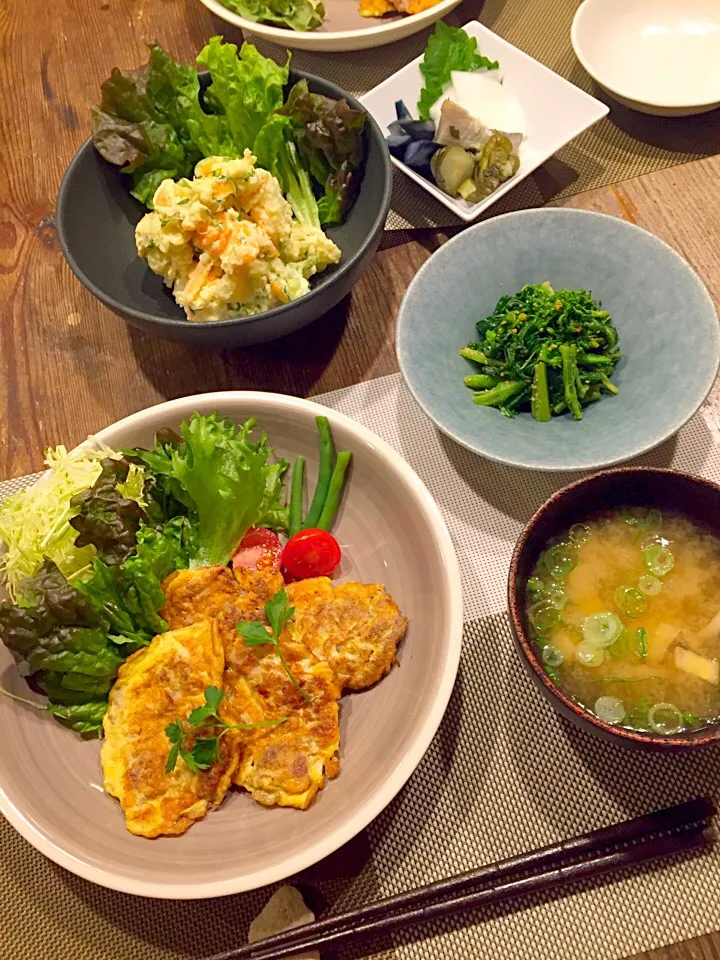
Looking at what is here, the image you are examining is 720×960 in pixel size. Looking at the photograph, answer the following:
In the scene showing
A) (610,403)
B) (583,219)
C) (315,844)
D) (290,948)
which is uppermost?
(583,219)

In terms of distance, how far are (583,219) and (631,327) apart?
298mm

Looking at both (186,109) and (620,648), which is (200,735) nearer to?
(620,648)

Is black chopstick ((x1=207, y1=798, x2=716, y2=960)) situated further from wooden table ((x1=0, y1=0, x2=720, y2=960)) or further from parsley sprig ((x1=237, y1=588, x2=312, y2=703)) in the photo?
wooden table ((x1=0, y1=0, x2=720, y2=960))

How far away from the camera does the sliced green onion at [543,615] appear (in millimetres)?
1479

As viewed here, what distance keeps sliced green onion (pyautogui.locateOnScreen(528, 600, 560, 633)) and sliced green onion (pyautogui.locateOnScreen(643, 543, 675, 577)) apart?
0.71 feet

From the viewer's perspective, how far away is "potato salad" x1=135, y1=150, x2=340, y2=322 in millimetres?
1810

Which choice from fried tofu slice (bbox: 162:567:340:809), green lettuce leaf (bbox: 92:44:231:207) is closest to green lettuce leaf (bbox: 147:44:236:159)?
green lettuce leaf (bbox: 92:44:231:207)

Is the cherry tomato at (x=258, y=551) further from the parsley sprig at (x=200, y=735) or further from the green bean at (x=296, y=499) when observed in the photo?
the parsley sprig at (x=200, y=735)

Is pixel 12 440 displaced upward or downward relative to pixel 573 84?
downward

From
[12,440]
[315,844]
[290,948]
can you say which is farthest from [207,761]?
[12,440]

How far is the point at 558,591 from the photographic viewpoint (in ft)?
4.95

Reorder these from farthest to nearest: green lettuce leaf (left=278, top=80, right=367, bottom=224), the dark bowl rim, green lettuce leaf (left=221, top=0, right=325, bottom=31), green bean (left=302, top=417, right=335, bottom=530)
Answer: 1. green lettuce leaf (left=221, top=0, right=325, bottom=31)
2. green lettuce leaf (left=278, top=80, right=367, bottom=224)
3. green bean (left=302, top=417, right=335, bottom=530)
4. the dark bowl rim

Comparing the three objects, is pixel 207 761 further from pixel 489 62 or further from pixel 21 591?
pixel 489 62

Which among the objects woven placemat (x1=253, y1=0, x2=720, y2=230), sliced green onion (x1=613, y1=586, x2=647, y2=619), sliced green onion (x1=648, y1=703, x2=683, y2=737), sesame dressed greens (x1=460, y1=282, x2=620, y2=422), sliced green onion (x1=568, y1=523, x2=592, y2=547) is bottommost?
sliced green onion (x1=648, y1=703, x2=683, y2=737)
